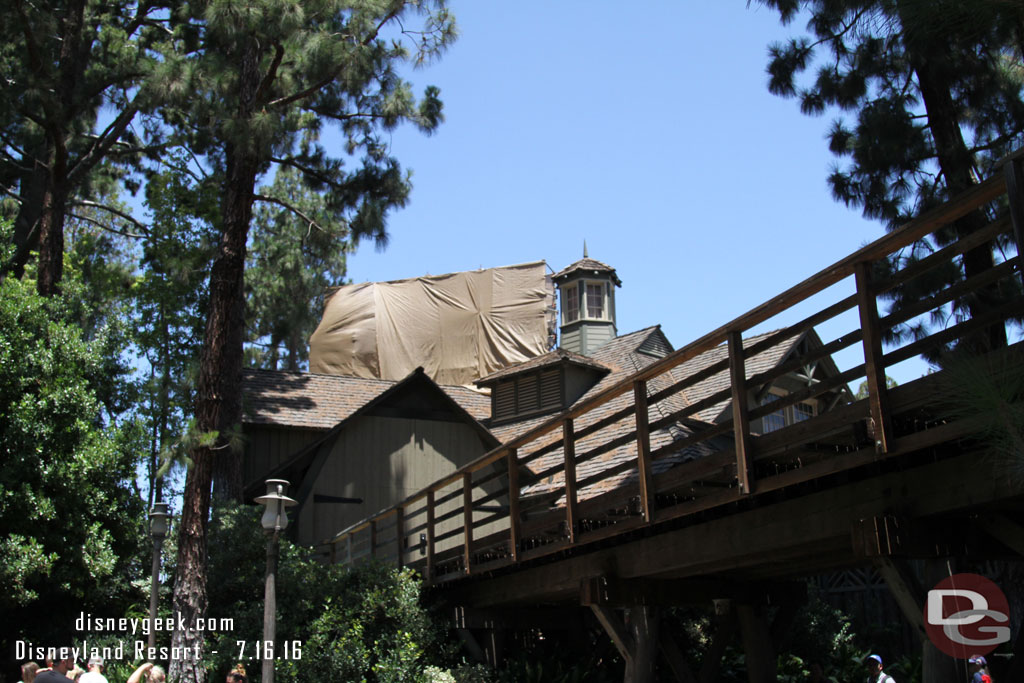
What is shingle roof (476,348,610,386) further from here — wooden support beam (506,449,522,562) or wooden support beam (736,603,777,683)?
wooden support beam (736,603,777,683)

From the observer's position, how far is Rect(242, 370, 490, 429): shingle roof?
19891 millimetres

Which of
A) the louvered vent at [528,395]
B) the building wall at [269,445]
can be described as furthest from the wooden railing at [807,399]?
the louvered vent at [528,395]

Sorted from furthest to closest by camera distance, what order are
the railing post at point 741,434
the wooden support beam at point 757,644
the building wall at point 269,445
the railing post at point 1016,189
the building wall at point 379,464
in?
1. the building wall at point 269,445
2. the building wall at point 379,464
3. the wooden support beam at point 757,644
4. the railing post at point 741,434
5. the railing post at point 1016,189

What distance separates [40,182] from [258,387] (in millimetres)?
6119

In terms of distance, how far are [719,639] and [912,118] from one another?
6691 mm

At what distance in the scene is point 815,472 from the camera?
6945mm

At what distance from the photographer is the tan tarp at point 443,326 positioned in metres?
32.9

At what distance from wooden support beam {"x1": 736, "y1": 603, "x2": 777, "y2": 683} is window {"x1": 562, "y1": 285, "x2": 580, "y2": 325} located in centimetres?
1704

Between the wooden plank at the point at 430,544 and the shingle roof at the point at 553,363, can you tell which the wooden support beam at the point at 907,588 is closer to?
the wooden plank at the point at 430,544

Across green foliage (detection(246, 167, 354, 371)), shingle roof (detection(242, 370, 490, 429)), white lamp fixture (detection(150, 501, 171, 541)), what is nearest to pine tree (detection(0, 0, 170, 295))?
shingle roof (detection(242, 370, 490, 429))

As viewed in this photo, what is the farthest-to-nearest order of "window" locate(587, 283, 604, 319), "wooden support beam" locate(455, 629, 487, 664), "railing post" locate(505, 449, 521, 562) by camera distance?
"window" locate(587, 283, 604, 319) < "wooden support beam" locate(455, 629, 487, 664) < "railing post" locate(505, 449, 521, 562)

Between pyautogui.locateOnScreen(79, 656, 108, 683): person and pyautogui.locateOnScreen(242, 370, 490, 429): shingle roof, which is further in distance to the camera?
pyautogui.locateOnScreen(242, 370, 490, 429): shingle roof

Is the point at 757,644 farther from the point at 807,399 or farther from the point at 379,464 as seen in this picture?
the point at 379,464

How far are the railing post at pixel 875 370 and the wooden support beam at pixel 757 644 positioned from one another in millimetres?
5208
